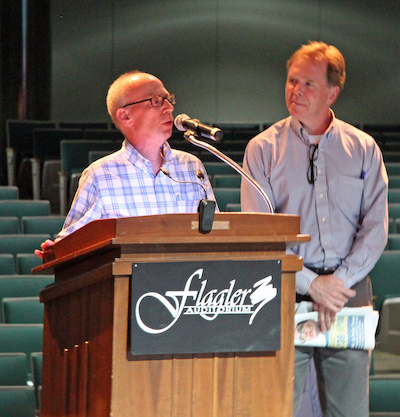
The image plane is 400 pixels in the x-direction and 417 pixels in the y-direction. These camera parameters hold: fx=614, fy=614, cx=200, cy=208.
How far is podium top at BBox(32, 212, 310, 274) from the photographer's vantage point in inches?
39.5

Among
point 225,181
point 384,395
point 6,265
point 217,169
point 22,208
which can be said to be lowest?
point 384,395

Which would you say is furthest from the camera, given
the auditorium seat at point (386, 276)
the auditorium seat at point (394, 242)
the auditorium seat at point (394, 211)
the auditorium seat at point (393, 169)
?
the auditorium seat at point (393, 169)

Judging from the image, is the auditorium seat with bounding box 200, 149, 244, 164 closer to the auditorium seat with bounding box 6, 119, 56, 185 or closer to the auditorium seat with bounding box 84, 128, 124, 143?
the auditorium seat with bounding box 84, 128, 124, 143

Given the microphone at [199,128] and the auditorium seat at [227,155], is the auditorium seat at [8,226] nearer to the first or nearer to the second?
the auditorium seat at [227,155]

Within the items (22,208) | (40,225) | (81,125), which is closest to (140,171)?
(40,225)

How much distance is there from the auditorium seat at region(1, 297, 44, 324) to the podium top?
1.46 metres

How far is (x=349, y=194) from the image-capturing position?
5.22ft

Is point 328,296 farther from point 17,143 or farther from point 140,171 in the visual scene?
point 17,143

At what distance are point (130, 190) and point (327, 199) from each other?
0.51 metres

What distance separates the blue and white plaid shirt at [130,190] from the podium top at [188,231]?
0.37 m

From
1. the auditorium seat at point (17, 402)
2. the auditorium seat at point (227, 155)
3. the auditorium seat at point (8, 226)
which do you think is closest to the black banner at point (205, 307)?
the auditorium seat at point (17, 402)

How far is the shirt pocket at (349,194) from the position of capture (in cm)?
159

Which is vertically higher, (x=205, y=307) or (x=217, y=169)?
(x=217, y=169)

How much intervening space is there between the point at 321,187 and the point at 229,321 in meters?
0.67
